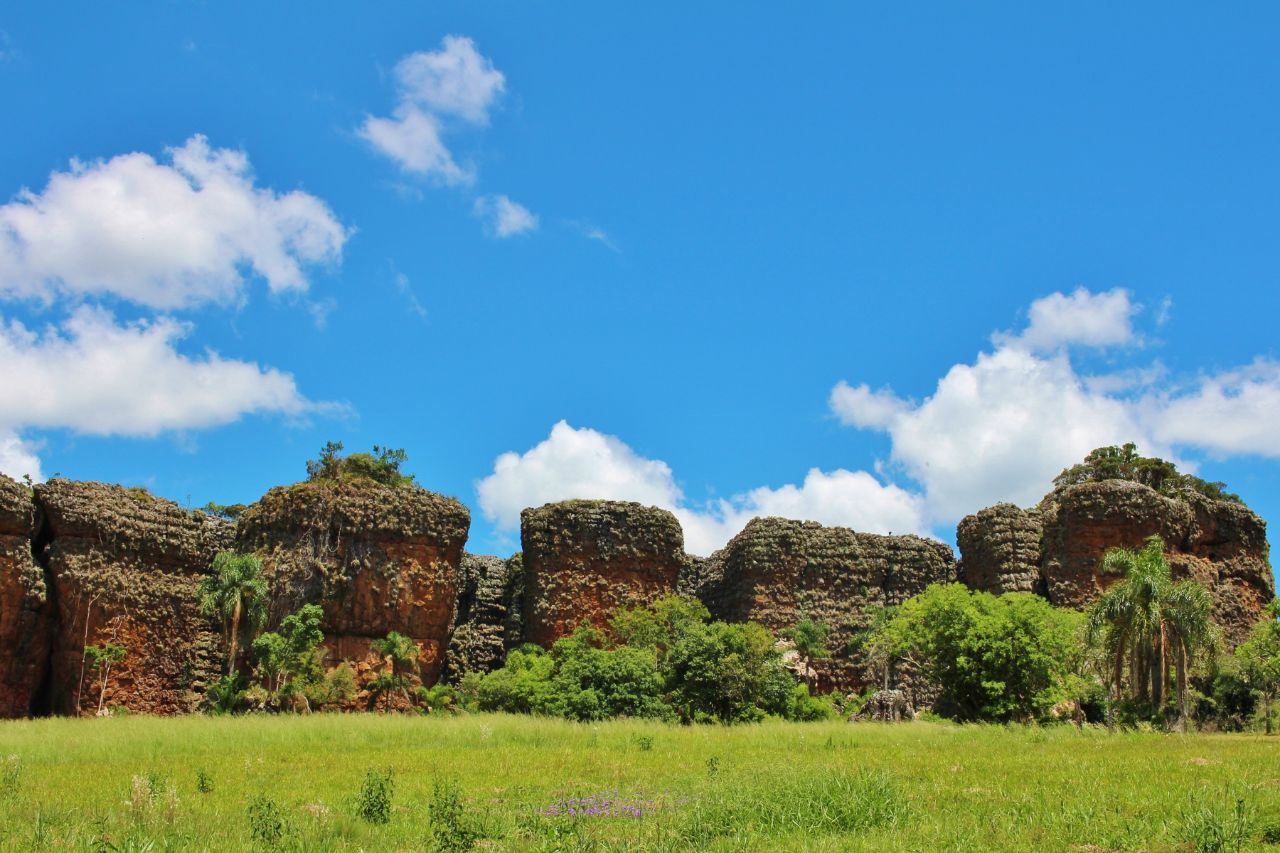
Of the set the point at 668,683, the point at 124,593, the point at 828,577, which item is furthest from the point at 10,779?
the point at 828,577

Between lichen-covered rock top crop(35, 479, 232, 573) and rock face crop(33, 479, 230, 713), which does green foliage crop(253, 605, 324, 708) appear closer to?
rock face crop(33, 479, 230, 713)

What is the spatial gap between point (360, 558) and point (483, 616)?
923cm

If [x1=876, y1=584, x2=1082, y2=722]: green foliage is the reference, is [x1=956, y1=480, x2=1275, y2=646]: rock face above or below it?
above

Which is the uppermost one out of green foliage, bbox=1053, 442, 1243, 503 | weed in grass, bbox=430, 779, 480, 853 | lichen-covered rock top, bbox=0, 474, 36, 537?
green foliage, bbox=1053, 442, 1243, 503

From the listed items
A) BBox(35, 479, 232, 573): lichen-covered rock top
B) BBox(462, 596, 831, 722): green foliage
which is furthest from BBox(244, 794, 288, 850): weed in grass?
BBox(35, 479, 232, 573): lichen-covered rock top

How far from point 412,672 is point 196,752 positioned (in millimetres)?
18931

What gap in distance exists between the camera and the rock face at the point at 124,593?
3688 centimetres

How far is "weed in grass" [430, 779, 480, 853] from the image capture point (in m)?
10.8

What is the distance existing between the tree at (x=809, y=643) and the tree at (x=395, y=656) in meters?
16.0

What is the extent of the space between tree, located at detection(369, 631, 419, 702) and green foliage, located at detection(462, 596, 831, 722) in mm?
2918

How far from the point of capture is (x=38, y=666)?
36875mm

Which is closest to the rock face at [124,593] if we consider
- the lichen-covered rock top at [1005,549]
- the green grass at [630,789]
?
the green grass at [630,789]

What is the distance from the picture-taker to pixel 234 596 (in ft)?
127

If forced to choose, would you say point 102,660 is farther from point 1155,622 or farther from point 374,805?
point 1155,622
